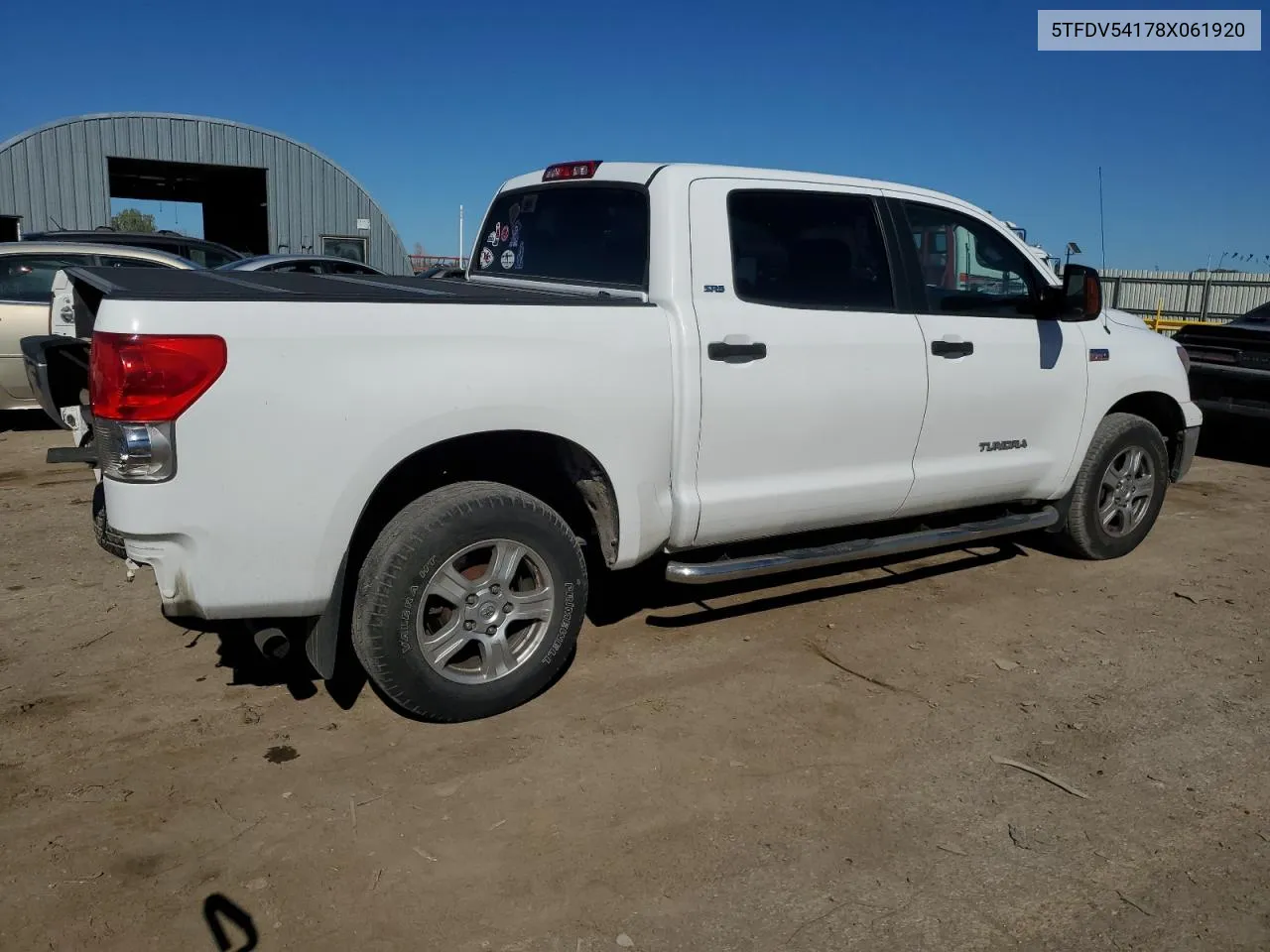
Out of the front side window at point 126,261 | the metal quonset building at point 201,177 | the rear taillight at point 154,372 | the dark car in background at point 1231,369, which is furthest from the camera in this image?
the metal quonset building at point 201,177

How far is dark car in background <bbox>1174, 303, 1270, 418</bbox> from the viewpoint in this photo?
880cm

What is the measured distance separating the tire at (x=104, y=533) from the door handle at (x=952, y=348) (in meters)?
3.37

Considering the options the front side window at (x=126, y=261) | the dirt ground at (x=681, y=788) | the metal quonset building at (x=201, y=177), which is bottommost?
the dirt ground at (x=681, y=788)

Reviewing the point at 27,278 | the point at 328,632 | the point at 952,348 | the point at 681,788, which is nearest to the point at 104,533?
the point at 328,632

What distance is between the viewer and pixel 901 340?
15.1ft

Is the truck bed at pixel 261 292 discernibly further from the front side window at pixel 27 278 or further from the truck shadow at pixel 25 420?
the truck shadow at pixel 25 420

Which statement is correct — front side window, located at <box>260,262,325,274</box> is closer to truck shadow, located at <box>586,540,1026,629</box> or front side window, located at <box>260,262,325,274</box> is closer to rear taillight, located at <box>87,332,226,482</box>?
truck shadow, located at <box>586,540,1026,629</box>

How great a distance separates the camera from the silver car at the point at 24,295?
8.68 m

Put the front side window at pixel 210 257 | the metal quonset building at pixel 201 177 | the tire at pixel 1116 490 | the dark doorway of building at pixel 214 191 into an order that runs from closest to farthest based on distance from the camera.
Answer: the tire at pixel 1116 490, the front side window at pixel 210 257, the metal quonset building at pixel 201 177, the dark doorway of building at pixel 214 191

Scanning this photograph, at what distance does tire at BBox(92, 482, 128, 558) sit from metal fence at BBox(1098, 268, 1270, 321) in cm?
2426

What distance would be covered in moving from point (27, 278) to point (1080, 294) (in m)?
8.39

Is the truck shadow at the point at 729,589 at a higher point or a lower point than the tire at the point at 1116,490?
lower

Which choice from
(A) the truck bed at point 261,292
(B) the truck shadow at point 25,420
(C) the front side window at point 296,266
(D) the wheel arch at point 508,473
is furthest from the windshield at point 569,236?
(C) the front side window at point 296,266

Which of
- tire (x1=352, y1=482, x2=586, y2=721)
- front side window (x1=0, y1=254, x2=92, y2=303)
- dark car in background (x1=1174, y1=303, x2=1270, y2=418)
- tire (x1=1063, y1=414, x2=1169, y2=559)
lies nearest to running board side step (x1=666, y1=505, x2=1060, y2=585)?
tire (x1=1063, y1=414, x2=1169, y2=559)
